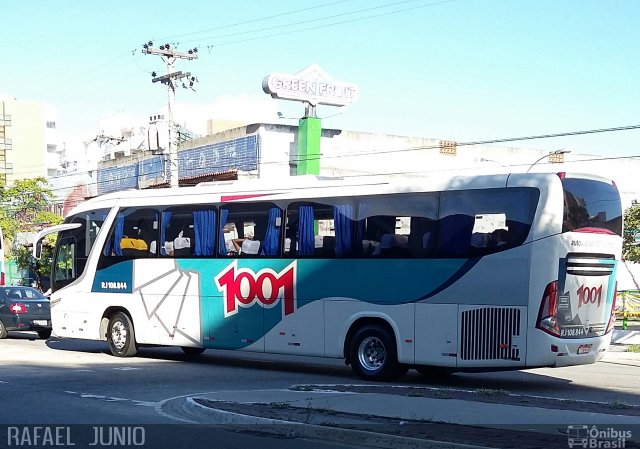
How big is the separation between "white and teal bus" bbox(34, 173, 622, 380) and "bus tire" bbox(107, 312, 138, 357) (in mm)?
43

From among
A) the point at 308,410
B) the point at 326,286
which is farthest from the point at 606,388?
the point at 308,410

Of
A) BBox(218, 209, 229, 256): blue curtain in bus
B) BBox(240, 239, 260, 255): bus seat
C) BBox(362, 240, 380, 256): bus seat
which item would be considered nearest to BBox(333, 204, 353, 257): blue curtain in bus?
BBox(362, 240, 380, 256): bus seat

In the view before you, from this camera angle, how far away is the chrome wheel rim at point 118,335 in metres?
20.3

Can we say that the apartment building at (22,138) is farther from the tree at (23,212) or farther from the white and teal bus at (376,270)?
the white and teal bus at (376,270)

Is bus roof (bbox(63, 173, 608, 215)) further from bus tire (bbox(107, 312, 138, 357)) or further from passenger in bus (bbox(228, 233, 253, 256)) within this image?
bus tire (bbox(107, 312, 138, 357))

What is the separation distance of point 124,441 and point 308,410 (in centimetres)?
237

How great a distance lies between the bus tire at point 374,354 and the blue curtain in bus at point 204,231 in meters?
4.03

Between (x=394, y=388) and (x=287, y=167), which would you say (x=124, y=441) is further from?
(x=287, y=167)

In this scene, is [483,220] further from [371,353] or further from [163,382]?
[163,382]

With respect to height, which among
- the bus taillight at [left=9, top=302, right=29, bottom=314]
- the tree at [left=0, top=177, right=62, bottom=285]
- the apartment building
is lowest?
the bus taillight at [left=9, top=302, right=29, bottom=314]

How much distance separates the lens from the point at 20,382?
1494 centimetres

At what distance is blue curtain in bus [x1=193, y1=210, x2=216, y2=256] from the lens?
18484 millimetres

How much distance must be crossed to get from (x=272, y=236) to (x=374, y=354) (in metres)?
3.22

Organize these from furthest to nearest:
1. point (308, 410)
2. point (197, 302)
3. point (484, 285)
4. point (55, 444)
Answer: point (197, 302), point (484, 285), point (308, 410), point (55, 444)
